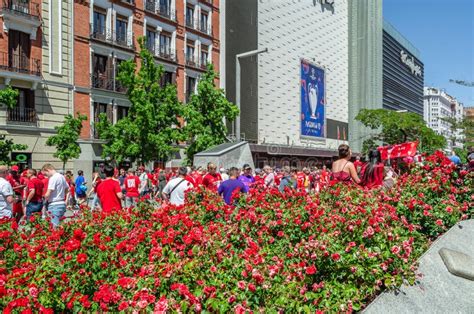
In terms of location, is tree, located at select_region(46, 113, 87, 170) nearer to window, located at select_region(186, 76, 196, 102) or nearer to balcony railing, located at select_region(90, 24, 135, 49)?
balcony railing, located at select_region(90, 24, 135, 49)

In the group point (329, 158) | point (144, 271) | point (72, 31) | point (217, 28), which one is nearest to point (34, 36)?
point (72, 31)

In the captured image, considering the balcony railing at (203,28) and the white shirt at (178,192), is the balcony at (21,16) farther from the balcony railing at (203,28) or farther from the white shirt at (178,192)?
the white shirt at (178,192)

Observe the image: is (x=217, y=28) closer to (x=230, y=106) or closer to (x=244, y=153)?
(x=230, y=106)

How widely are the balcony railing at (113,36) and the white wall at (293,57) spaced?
52.9 ft

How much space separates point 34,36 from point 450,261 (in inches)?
Answer: 1046

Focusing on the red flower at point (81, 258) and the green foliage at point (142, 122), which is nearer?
the red flower at point (81, 258)

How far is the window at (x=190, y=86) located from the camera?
40062 millimetres

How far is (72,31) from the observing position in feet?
98.6

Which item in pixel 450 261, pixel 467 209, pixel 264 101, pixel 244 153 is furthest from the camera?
pixel 264 101

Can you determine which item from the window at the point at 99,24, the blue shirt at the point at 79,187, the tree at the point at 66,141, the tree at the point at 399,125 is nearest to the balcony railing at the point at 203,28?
the window at the point at 99,24

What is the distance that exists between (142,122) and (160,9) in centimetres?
1203

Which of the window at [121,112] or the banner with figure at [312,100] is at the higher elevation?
the banner with figure at [312,100]

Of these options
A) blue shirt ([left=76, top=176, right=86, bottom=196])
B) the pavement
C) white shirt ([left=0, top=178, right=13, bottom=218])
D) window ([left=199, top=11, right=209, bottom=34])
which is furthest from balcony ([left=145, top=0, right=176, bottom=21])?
the pavement

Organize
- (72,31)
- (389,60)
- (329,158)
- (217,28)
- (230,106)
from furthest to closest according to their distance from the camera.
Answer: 1. (389,60)
2. (329,158)
3. (217,28)
4. (230,106)
5. (72,31)
